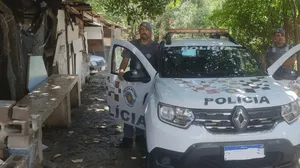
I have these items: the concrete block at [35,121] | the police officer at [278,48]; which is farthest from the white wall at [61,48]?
the police officer at [278,48]

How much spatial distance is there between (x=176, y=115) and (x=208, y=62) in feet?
4.59

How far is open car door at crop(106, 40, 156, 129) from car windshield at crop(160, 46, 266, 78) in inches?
11.1

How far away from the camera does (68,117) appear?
712 centimetres

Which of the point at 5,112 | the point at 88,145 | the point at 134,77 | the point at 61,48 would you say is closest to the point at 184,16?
the point at 61,48

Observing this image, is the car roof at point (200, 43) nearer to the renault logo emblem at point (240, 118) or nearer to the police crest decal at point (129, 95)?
the police crest decal at point (129, 95)

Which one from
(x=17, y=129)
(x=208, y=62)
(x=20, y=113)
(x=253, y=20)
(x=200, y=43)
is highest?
(x=253, y=20)

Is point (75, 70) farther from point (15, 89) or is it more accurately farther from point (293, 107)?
point (293, 107)

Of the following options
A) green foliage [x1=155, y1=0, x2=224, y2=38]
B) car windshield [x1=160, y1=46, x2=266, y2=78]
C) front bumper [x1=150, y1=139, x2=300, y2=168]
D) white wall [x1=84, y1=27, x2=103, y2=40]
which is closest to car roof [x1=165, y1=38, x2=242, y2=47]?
car windshield [x1=160, y1=46, x2=266, y2=78]

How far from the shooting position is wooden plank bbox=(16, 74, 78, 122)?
14.4ft

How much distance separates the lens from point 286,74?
16.6 feet

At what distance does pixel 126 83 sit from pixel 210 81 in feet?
4.34

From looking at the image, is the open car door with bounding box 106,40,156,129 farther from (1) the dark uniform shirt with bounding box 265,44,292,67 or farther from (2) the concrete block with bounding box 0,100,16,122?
(1) the dark uniform shirt with bounding box 265,44,292,67

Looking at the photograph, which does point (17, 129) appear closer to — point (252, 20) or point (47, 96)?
point (47, 96)

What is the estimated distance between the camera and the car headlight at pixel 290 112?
3.85 m
